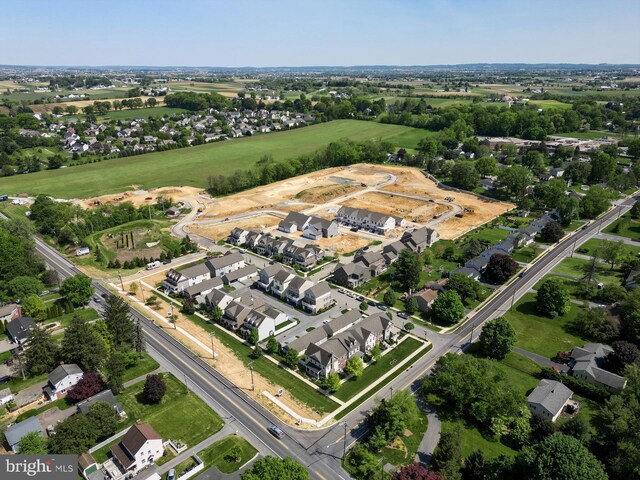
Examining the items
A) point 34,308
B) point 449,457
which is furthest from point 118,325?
point 449,457

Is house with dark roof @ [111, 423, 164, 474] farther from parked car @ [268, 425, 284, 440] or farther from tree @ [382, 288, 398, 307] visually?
tree @ [382, 288, 398, 307]

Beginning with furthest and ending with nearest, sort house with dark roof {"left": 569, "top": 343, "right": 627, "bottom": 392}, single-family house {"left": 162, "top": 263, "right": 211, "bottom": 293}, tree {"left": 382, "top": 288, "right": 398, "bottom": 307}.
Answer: single-family house {"left": 162, "top": 263, "right": 211, "bottom": 293}
tree {"left": 382, "top": 288, "right": 398, "bottom": 307}
house with dark roof {"left": 569, "top": 343, "right": 627, "bottom": 392}

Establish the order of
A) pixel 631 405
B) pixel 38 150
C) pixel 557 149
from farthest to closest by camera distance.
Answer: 1. pixel 38 150
2. pixel 557 149
3. pixel 631 405

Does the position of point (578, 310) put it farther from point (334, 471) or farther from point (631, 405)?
point (334, 471)

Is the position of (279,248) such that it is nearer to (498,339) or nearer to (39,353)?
(39,353)

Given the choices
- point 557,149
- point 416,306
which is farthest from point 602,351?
point 557,149

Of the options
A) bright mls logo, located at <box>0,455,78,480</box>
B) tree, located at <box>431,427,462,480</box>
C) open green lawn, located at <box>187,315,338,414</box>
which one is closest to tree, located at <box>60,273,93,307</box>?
open green lawn, located at <box>187,315,338,414</box>

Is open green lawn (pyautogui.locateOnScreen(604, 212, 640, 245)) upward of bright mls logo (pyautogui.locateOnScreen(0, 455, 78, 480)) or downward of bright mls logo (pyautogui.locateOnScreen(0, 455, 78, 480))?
upward
